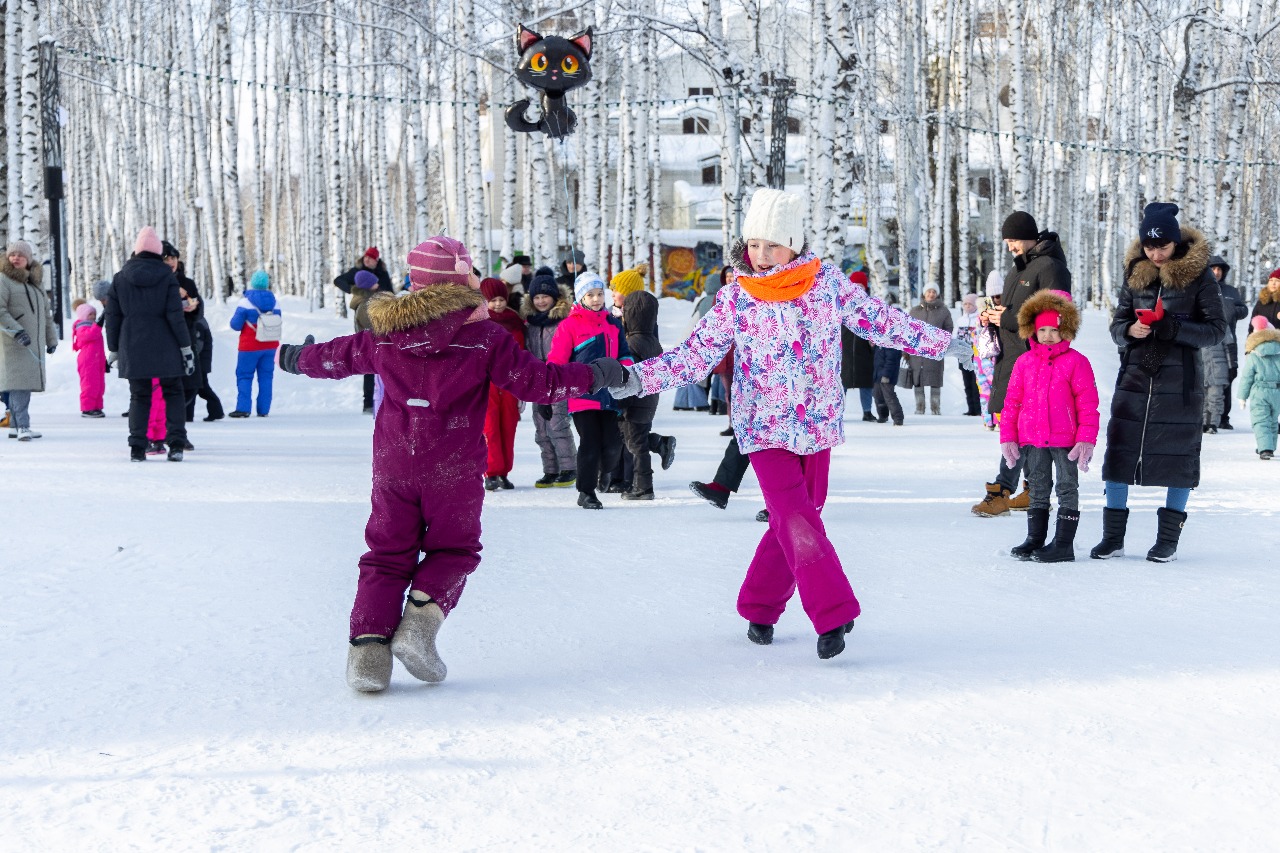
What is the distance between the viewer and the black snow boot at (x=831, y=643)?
16.0 feet

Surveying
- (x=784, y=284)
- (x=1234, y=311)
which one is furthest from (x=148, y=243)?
(x=1234, y=311)

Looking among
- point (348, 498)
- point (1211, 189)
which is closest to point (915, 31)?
point (1211, 189)

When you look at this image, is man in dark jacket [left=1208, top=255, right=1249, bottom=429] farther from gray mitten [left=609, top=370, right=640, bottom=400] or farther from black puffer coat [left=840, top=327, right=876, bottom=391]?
gray mitten [left=609, top=370, right=640, bottom=400]

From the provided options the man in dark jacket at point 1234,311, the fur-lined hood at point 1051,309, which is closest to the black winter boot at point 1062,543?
the fur-lined hood at point 1051,309

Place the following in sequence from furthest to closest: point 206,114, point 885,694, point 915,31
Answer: point 206,114
point 915,31
point 885,694

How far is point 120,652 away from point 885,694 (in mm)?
2747

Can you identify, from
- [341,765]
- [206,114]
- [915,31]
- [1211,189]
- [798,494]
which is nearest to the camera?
[341,765]

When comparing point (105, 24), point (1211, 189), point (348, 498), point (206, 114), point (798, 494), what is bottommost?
point (348, 498)

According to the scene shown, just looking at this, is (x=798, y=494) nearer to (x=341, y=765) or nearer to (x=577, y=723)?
(x=577, y=723)

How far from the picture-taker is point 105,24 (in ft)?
123

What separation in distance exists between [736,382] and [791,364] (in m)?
0.23

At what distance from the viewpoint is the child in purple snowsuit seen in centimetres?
456

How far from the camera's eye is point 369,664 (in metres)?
4.46

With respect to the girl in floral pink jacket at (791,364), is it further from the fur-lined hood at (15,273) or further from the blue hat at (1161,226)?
the fur-lined hood at (15,273)
